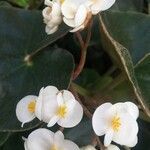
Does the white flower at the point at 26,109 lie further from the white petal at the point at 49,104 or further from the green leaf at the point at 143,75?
the green leaf at the point at 143,75

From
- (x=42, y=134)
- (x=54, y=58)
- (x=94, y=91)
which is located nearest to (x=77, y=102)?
(x=42, y=134)

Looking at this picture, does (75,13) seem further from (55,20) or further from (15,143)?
(15,143)

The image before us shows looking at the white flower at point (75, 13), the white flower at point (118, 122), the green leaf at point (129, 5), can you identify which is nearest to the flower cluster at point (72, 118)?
the white flower at point (118, 122)

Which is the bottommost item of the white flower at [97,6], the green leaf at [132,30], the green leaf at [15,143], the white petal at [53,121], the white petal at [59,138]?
the green leaf at [15,143]

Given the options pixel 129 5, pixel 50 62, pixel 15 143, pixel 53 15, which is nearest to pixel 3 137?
pixel 15 143

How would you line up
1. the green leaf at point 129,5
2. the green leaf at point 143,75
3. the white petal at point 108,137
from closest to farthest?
the white petal at point 108,137 → the green leaf at point 143,75 → the green leaf at point 129,5

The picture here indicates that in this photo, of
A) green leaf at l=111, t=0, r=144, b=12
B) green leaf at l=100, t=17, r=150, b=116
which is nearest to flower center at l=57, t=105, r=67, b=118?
green leaf at l=100, t=17, r=150, b=116
